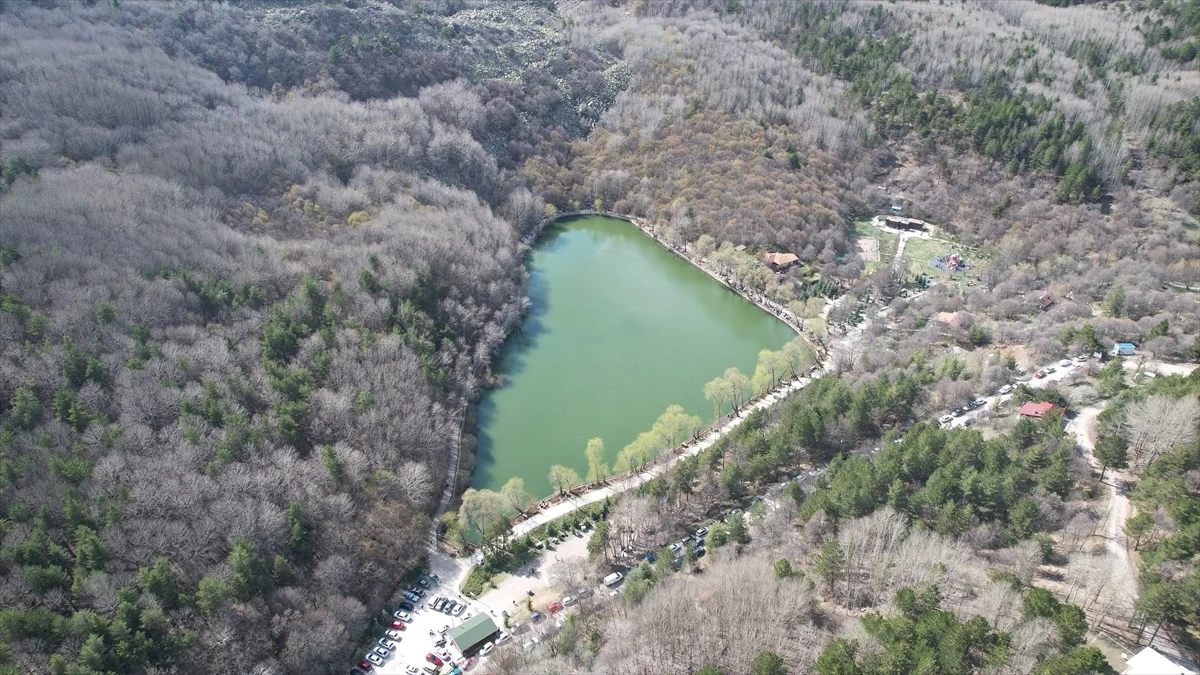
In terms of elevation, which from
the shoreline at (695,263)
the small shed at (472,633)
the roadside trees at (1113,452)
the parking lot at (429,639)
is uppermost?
the roadside trees at (1113,452)

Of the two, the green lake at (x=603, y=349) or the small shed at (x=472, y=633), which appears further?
the green lake at (x=603, y=349)

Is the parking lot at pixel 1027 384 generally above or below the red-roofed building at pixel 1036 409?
below

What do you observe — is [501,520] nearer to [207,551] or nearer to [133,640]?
[207,551]

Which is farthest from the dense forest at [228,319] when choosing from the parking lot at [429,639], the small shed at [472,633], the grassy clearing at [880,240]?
the grassy clearing at [880,240]

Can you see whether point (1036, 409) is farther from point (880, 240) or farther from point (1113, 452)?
point (880, 240)

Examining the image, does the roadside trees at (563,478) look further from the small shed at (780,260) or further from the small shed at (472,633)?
the small shed at (780,260)

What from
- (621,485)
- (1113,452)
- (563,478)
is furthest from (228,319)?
(1113,452)

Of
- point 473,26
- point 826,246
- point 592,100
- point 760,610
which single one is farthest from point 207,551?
point 473,26
